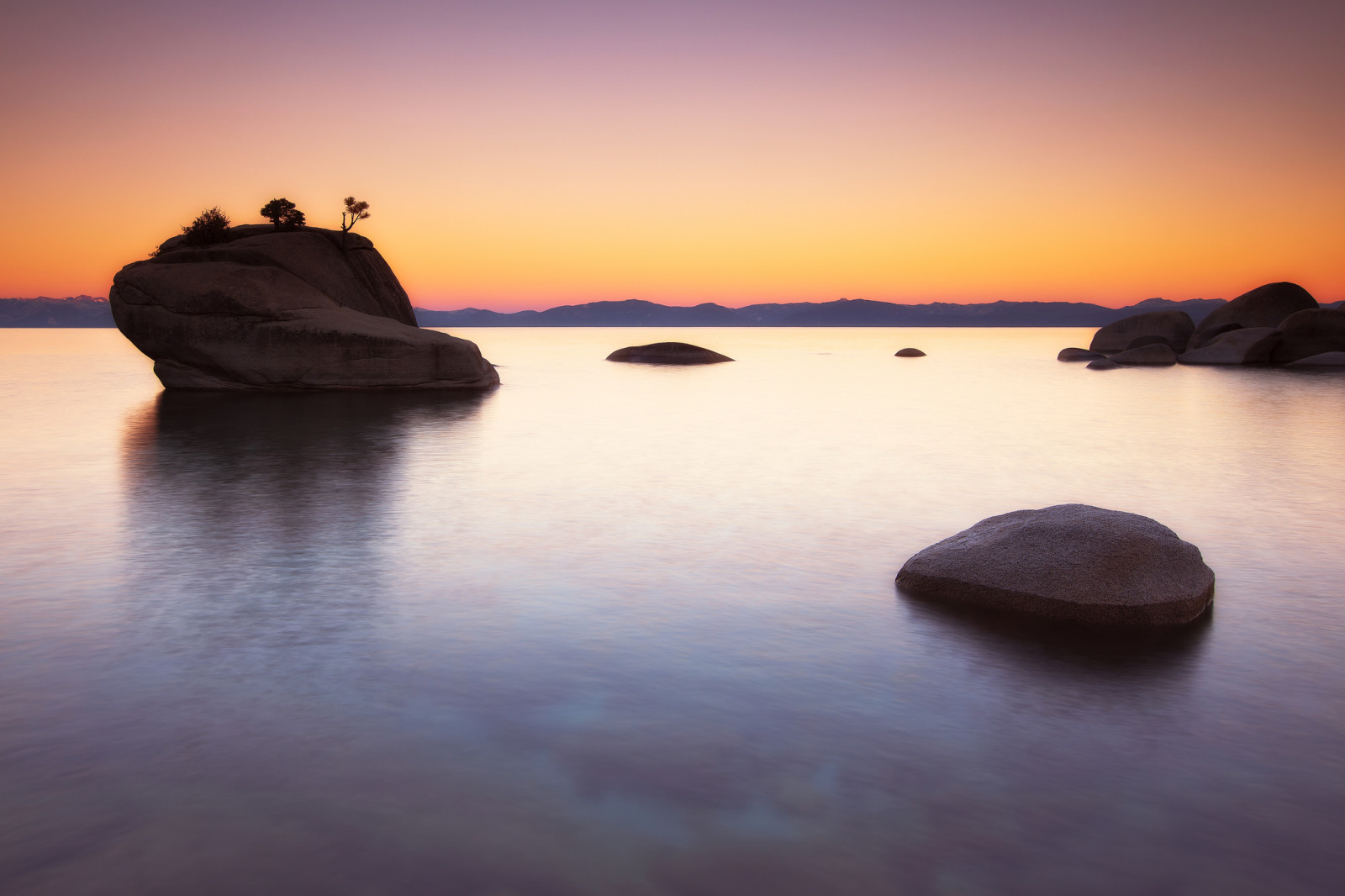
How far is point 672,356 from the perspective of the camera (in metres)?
64.3

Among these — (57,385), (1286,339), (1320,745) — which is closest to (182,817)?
(1320,745)

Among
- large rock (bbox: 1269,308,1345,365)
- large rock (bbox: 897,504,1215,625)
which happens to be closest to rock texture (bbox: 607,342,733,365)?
large rock (bbox: 1269,308,1345,365)

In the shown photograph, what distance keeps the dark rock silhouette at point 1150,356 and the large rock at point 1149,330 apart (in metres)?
4.65

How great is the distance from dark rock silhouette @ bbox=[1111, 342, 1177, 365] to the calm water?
47.9 m

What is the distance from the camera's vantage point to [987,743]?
557cm

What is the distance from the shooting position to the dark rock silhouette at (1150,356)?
58381 millimetres

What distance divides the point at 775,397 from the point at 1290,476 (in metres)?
21.4

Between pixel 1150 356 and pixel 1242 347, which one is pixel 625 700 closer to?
pixel 1150 356

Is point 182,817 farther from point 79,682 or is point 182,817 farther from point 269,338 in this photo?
point 269,338

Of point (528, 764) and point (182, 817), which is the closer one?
point (182, 817)

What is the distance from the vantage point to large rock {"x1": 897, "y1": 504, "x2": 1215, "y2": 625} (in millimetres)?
7977

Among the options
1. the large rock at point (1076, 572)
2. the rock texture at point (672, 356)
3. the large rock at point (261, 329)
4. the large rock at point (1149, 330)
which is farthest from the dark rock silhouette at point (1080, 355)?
the large rock at point (1076, 572)

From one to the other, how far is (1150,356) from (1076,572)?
190ft

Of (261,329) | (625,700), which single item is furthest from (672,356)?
(625,700)
